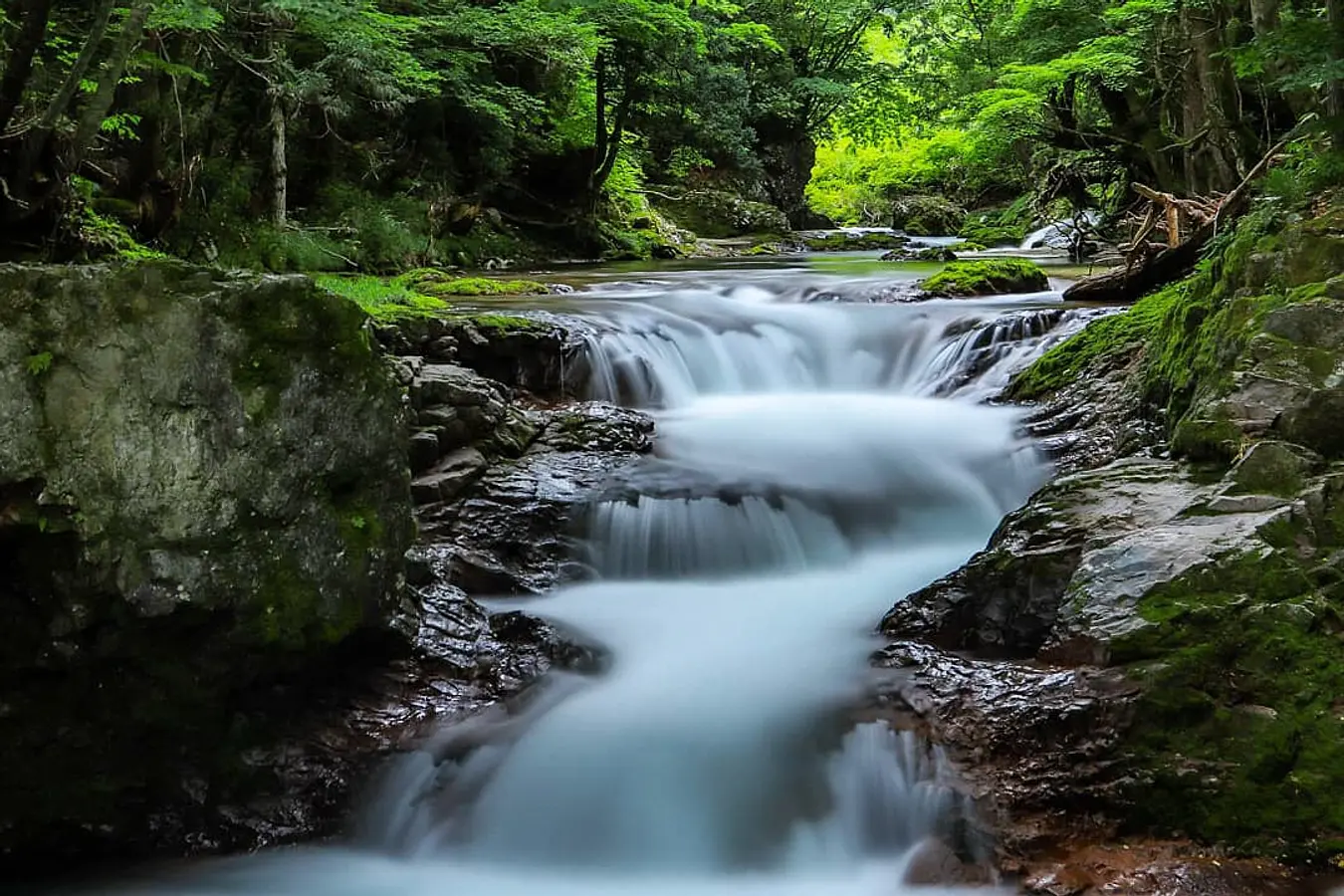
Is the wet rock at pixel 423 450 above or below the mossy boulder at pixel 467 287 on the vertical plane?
→ below

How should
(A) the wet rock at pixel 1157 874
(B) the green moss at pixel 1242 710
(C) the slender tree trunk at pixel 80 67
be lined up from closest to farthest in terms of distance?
(A) the wet rock at pixel 1157 874 → (B) the green moss at pixel 1242 710 → (C) the slender tree trunk at pixel 80 67

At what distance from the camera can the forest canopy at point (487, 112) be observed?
6.55 metres

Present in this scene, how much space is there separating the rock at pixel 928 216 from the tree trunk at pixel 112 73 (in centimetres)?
2507

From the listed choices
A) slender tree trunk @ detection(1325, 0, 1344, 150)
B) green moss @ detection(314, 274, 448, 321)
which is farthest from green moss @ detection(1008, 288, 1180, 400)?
green moss @ detection(314, 274, 448, 321)

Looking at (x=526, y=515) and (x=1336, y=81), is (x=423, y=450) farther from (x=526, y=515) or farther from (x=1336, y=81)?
(x=1336, y=81)

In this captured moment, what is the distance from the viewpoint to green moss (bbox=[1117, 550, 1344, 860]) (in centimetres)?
308

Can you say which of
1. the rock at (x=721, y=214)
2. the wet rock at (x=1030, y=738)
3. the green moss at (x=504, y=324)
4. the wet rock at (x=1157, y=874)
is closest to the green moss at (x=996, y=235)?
the rock at (x=721, y=214)

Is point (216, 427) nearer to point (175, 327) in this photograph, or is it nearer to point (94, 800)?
point (175, 327)

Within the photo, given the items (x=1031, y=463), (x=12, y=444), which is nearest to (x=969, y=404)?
(x=1031, y=463)

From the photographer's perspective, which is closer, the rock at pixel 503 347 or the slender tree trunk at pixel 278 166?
the rock at pixel 503 347

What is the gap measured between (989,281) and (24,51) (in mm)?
9696

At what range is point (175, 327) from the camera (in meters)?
3.46

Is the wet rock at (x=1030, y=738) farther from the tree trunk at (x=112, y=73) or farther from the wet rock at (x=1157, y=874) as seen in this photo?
the tree trunk at (x=112, y=73)

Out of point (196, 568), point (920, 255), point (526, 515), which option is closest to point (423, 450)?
point (526, 515)
